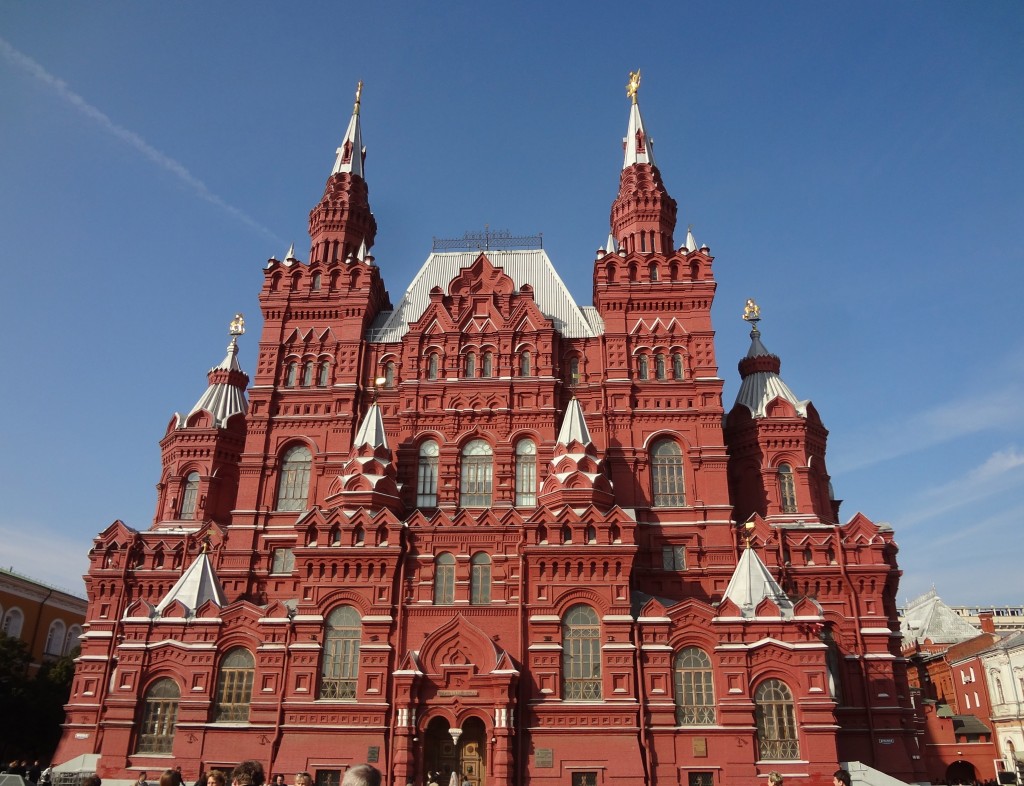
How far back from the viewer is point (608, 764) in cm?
2922

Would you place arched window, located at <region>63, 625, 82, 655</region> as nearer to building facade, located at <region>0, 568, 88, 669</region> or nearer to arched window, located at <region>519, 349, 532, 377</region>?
building facade, located at <region>0, 568, 88, 669</region>

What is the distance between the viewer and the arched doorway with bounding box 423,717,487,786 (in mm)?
29891

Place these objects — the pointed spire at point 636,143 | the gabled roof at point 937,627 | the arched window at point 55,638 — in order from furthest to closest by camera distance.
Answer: the gabled roof at point 937,627 → the arched window at point 55,638 → the pointed spire at point 636,143

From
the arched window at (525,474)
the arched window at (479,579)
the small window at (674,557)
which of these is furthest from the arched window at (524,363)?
the small window at (674,557)

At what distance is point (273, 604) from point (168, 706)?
209 inches

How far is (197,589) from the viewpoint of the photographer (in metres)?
33.6

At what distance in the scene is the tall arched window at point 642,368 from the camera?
39.3 metres

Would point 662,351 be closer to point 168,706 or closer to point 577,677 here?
point 577,677

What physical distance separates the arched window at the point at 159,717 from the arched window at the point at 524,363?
1939 cm

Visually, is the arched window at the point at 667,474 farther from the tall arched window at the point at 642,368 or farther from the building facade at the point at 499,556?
the tall arched window at the point at 642,368

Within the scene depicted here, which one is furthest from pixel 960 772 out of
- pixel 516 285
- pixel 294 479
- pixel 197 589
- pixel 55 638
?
pixel 55 638

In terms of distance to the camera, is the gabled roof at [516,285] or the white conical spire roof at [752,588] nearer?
the white conical spire roof at [752,588]

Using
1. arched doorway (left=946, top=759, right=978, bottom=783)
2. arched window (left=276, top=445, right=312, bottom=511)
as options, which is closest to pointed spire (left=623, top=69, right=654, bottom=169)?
arched window (left=276, top=445, right=312, bottom=511)

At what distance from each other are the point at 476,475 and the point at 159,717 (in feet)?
51.0
